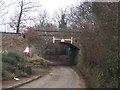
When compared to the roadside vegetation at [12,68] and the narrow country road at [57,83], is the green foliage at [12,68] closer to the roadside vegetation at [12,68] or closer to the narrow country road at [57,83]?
the roadside vegetation at [12,68]

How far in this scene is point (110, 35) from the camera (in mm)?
13875

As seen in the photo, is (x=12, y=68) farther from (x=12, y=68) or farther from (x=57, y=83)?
(x=57, y=83)

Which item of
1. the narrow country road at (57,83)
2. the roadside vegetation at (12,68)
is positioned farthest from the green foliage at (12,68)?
the narrow country road at (57,83)

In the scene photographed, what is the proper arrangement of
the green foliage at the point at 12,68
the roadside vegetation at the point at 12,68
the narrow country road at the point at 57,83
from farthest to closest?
the green foliage at the point at 12,68
the roadside vegetation at the point at 12,68
the narrow country road at the point at 57,83

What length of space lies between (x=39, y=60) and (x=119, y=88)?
108ft

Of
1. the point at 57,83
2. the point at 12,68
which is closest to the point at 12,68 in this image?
the point at 12,68

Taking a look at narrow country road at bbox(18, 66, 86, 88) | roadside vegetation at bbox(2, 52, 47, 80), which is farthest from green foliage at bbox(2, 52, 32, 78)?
narrow country road at bbox(18, 66, 86, 88)

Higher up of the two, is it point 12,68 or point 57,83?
point 12,68

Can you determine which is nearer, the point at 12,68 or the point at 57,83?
the point at 57,83

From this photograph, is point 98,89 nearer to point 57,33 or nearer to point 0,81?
point 0,81

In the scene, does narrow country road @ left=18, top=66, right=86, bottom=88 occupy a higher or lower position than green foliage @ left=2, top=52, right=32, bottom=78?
lower

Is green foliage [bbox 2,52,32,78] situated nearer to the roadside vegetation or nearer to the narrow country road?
the roadside vegetation

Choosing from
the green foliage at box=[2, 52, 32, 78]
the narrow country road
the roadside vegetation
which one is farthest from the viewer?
the green foliage at box=[2, 52, 32, 78]

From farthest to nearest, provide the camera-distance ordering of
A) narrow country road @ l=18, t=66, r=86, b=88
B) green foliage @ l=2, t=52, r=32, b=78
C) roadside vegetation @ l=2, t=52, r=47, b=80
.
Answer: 1. green foliage @ l=2, t=52, r=32, b=78
2. roadside vegetation @ l=2, t=52, r=47, b=80
3. narrow country road @ l=18, t=66, r=86, b=88
